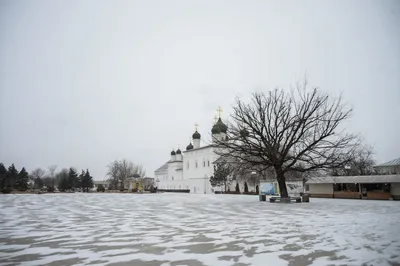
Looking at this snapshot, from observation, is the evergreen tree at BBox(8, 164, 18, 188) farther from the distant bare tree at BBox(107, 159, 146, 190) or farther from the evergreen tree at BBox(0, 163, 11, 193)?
the distant bare tree at BBox(107, 159, 146, 190)

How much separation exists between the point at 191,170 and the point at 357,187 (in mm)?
51359

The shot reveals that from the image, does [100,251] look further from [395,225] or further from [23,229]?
[395,225]

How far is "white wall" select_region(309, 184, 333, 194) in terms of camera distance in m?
37.6

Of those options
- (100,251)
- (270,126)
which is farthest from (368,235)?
(270,126)

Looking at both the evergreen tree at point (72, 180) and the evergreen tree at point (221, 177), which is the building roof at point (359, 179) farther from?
the evergreen tree at point (72, 180)

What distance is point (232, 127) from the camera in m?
28.7

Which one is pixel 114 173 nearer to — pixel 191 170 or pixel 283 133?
pixel 191 170

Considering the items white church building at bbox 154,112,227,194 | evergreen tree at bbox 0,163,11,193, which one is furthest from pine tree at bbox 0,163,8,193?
white church building at bbox 154,112,227,194

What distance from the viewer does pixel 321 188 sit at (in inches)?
1517

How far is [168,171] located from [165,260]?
3510 inches

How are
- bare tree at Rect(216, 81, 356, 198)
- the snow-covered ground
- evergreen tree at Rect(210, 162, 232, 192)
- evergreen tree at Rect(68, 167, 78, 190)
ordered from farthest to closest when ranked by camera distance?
1. evergreen tree at Rect(68, 167, 78, 190)
2. evergreen tree at Rect(210, 162, 232, 192)
3. bare tree at Rect(216, 81, 356, 198)
4. the snow-covered ground

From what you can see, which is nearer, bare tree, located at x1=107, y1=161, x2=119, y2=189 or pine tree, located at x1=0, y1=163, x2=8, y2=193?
pine tree, located at x1=0, y1=163, x2=8, y2=193

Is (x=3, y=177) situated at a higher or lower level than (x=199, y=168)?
lower

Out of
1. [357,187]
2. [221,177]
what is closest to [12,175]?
[221,177]
